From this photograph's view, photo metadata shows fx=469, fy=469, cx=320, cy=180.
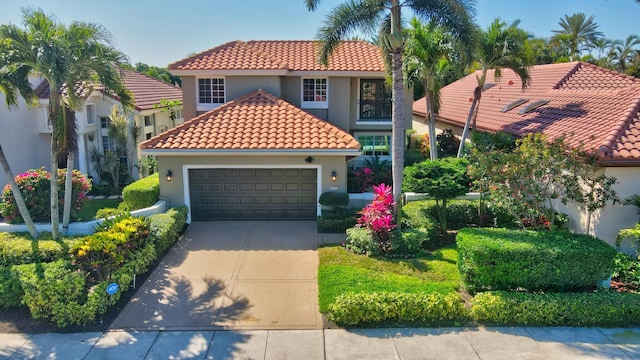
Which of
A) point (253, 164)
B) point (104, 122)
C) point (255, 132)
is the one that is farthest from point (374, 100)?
point (104, 122)

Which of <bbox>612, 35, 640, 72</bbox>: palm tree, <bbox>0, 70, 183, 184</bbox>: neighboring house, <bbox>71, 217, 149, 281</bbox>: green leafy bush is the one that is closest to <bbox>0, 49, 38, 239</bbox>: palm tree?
<bbox>71, 217, 149, 281</bbox>: green leafy bush

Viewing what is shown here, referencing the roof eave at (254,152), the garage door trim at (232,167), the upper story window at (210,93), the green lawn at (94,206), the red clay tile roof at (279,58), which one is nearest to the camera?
the roof eave at (254,152)

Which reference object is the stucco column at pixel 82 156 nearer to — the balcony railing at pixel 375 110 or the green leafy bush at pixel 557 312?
the balcony railing at pixel 375 110

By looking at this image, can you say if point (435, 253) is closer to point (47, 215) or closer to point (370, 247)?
point (370, 247)

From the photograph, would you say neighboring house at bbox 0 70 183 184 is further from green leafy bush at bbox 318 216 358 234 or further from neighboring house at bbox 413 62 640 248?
neighboring house at bbox 413 62 640 248

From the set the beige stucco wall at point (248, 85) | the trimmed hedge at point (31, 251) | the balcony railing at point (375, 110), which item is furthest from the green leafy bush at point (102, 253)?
the balcony railing at point (375, 110)
